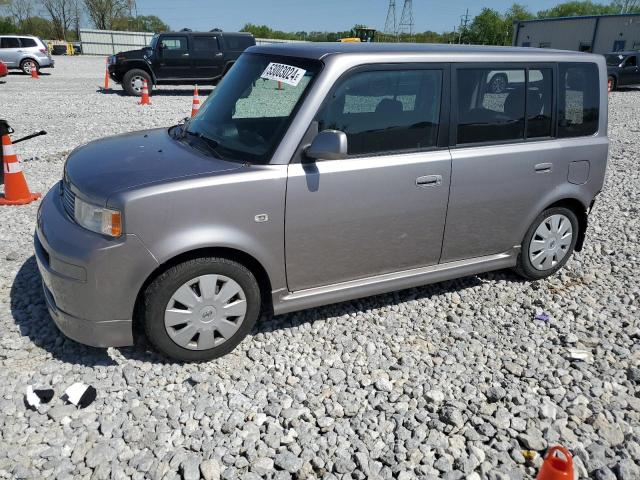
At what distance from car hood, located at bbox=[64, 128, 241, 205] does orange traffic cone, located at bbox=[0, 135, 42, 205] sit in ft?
8.61

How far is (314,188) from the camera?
3412 millimetres

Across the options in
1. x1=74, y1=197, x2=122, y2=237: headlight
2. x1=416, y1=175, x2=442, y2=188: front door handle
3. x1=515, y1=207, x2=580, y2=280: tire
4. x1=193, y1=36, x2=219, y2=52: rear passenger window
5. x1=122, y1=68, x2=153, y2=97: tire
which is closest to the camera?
x1=74, y1=197, x2=122, y2=237: headlight

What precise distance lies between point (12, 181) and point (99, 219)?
12.5 ft

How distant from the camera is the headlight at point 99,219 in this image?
9.91 feet

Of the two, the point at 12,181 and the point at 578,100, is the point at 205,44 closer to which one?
the point at 12,181

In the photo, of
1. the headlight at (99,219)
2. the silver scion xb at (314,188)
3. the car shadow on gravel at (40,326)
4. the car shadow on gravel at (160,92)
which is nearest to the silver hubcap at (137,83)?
the car shadow on gravel at (160,92)

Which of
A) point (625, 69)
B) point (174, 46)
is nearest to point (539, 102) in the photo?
point (174, 46)

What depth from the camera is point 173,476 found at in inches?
103

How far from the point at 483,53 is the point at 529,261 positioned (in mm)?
1795

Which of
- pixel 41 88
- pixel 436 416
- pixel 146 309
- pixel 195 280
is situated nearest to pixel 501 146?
pixel 436 416

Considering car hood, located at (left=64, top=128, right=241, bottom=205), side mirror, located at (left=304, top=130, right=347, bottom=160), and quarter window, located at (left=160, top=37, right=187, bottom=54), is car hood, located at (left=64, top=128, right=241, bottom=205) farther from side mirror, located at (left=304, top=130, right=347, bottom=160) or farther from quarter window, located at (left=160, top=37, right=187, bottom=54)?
quarter window, located at (left=160, top=37, right=187, bottom=54)

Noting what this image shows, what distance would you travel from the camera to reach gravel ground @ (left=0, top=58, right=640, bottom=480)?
2742mm

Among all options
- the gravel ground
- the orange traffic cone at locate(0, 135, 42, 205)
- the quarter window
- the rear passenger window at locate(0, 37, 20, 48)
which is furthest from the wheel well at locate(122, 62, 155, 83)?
the gravel ground

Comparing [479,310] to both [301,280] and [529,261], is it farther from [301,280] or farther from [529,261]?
[301,280]
